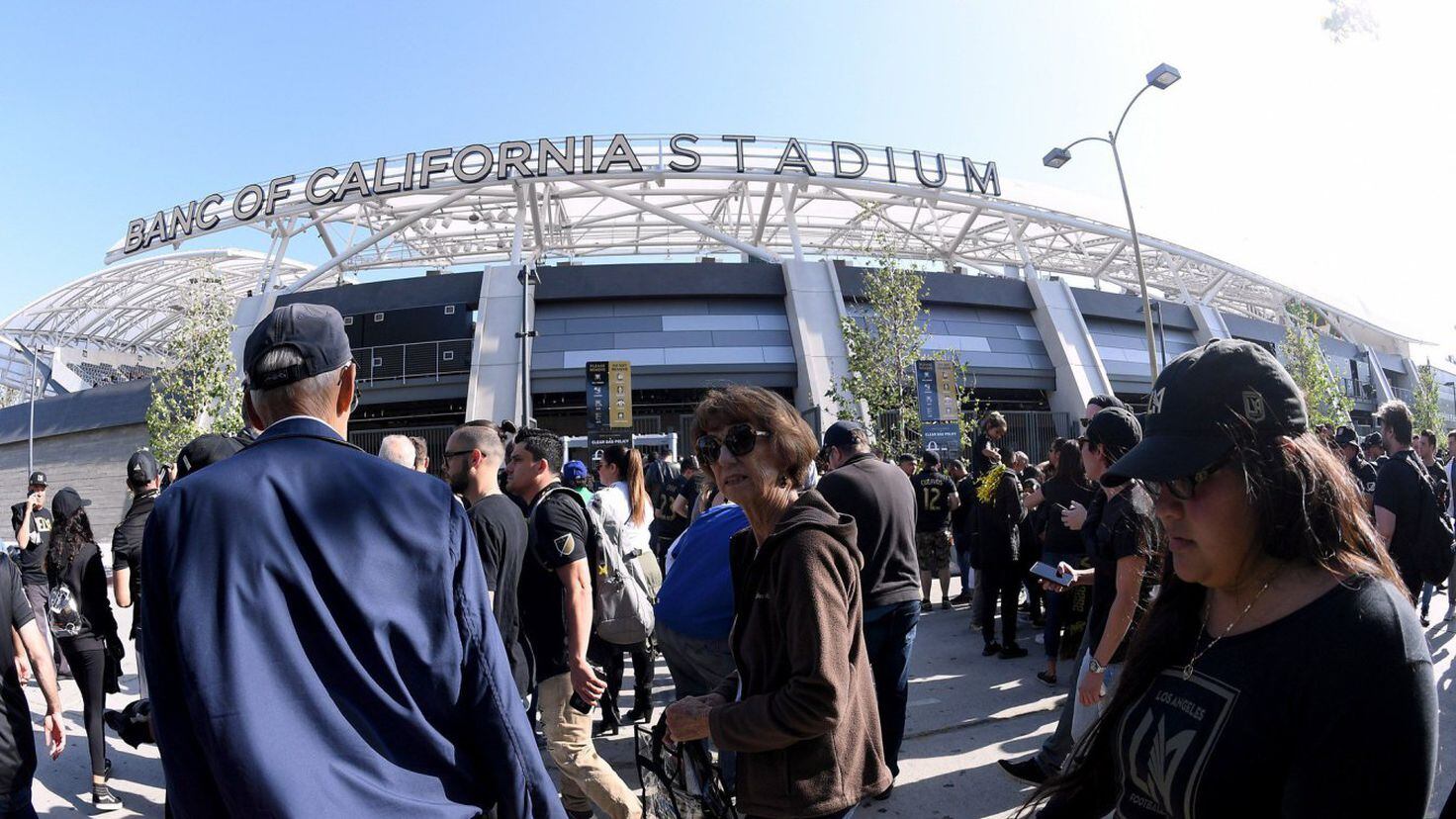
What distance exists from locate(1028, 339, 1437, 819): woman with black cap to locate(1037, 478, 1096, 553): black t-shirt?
15.2ft

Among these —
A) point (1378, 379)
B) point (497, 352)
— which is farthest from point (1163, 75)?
point (1378, 379)

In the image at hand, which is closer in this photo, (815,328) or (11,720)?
(11,720)

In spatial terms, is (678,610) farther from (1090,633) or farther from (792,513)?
(1090,633)

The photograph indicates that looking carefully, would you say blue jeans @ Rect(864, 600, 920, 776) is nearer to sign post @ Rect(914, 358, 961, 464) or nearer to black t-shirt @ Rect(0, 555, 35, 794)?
black t-shirt @ Rect(0, 555, 35, 794)

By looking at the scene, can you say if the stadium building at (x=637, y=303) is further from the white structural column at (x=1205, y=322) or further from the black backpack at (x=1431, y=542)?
the black backpack at (x=1431, y=542)

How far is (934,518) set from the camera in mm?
9203

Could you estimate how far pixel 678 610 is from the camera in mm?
3162

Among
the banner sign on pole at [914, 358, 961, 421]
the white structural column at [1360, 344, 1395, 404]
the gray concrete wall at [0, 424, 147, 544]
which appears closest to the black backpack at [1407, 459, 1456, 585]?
the banner sign on pole at [914, 358, 961, 421]

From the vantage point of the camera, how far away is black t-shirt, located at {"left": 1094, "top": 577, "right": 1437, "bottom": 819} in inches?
40.4

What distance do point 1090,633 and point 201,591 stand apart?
3922 mm

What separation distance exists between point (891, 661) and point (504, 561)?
2119mm

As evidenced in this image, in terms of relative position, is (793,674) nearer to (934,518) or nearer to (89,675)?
(89,675)

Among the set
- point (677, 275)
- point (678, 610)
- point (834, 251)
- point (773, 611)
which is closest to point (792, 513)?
point (773, 611)

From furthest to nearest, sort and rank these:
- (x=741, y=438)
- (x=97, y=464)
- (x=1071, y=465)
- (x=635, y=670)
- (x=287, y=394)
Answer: (x=97, y=464) < (x=1071, y=465) < (x=635, y=670) < (x=741, y=438) < (x=287, y=394)
